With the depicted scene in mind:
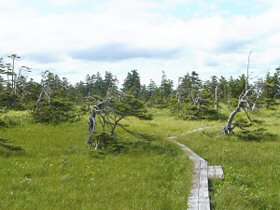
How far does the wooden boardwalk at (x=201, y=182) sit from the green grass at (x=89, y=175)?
0.97 ft

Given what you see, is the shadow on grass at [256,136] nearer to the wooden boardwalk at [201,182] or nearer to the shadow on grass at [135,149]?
the shadow on grass at [135,149]

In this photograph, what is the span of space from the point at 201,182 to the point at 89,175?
4936 mm

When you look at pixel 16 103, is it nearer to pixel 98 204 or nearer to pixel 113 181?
pixel 113 181

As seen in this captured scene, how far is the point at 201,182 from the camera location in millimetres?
15711

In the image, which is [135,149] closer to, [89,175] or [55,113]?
[89,175]

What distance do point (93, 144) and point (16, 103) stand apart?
26.3m

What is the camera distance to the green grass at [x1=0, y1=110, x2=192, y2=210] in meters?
13.3

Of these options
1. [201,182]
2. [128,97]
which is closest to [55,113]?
[128,97]

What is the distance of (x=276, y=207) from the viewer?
520 inches

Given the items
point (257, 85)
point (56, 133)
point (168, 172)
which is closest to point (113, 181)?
point (168, 172)

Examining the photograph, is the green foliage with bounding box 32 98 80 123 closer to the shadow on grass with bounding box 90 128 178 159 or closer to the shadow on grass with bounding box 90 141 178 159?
the shadow on grass with bounding box 90 128 178 159

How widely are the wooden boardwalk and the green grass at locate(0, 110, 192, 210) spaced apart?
295 mm

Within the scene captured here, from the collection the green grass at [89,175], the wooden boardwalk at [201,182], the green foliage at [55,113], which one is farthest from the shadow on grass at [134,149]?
the green foliage at [55,113]

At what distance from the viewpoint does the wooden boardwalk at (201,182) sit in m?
12.4
